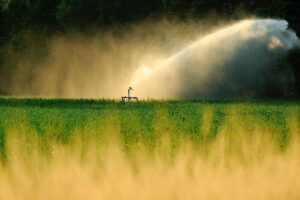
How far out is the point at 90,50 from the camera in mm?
74312

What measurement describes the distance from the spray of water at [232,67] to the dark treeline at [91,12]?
1930cm

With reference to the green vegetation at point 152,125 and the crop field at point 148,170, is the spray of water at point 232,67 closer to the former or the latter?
the green vegetation at point 152,125

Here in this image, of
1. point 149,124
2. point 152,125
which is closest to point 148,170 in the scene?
point 152,125

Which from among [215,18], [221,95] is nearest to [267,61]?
[221,95]

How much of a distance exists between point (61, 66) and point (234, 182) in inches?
2631

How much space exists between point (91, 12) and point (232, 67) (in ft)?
125

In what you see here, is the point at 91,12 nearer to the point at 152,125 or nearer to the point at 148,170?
the point at 152,125

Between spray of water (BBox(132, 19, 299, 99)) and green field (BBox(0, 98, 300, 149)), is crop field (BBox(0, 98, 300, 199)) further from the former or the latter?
spray of water (BBox(132, 19, 299, 99))

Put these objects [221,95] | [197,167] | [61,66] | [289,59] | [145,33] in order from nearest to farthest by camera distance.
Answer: [197,167] → [289,59] → [221,95] → [145,33] → [61,66]

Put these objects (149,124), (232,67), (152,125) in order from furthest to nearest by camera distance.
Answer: (232,67) < (149,124) < (152,125)

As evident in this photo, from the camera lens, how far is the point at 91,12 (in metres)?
79.0

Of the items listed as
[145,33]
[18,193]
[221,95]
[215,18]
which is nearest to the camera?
[18,193]

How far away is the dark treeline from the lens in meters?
64.6

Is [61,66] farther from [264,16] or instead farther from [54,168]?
[54,168]
